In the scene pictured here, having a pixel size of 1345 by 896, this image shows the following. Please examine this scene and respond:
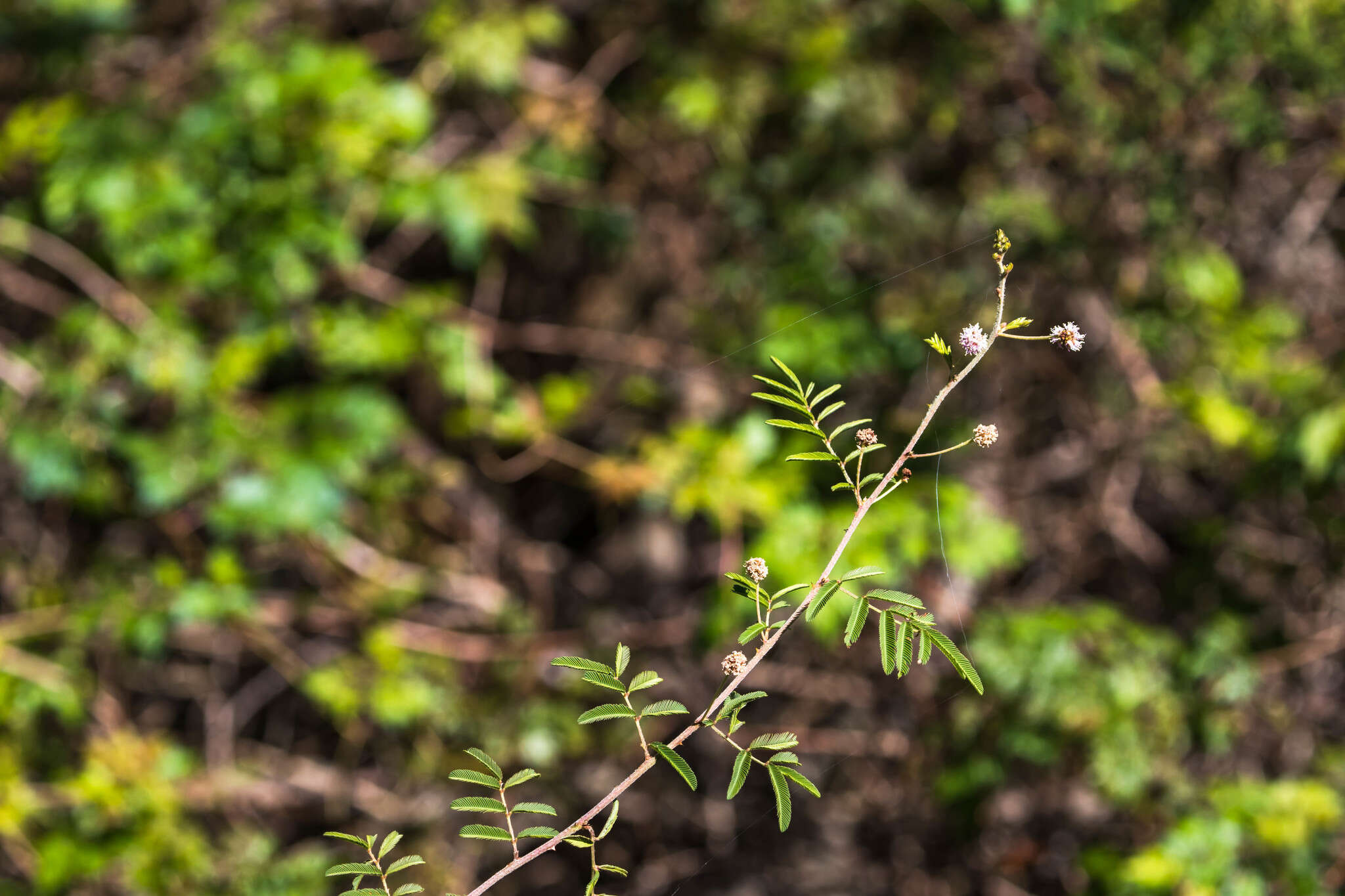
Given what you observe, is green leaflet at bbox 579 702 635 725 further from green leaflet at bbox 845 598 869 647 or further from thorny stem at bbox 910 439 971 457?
thorny stem at bbox 910 439 971 457

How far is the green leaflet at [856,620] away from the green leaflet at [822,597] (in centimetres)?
2

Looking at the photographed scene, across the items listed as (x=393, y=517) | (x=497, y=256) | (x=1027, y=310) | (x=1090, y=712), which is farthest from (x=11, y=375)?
(x=1090, y=712)

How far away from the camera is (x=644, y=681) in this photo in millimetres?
750

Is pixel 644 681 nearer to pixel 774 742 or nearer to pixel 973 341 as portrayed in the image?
pixel 774 742

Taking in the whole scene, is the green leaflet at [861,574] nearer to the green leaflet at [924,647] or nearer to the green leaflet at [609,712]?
the green leaflet at [924,647]

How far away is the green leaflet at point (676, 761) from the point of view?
0.70m

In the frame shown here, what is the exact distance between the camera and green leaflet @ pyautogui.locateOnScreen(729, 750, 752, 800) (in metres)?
0.71

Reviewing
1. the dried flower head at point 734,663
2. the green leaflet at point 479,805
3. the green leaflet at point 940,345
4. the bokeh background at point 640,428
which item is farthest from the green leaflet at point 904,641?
the bokeh background at point 640,428

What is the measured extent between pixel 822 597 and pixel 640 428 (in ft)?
7.34

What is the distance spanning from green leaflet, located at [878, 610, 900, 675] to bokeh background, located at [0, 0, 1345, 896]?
1.17m

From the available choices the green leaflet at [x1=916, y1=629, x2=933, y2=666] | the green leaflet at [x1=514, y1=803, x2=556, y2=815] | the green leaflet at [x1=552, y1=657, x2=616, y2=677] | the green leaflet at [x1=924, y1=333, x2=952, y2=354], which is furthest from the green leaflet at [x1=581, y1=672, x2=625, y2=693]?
the green leaflet at [x1=924, y1=333, x2=952, y2=354]

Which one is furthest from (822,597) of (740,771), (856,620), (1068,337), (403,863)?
(403,863)

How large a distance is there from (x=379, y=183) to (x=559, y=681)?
138cm

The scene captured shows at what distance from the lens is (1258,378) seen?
2.64m
